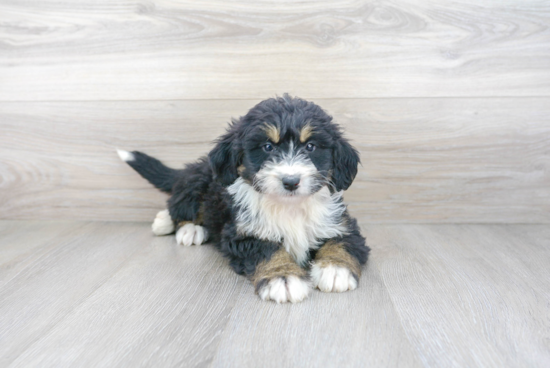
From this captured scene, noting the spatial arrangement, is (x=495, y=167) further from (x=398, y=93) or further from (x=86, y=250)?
(x=86, y=250)

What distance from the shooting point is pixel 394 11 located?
2.76m

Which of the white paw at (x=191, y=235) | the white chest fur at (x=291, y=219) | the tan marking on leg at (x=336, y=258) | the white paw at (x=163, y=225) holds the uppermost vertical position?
the white chest fur at (x=291, y=219)

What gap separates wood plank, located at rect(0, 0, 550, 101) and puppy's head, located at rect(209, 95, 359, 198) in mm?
889

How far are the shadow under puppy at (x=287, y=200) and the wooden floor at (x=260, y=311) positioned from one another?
0.34 ft

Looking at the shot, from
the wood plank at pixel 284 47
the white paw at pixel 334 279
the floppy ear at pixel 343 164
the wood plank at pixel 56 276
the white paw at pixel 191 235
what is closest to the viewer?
the wood plank at pixel 56 276

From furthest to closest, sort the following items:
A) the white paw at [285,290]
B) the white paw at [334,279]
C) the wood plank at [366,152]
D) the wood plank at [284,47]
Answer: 1. the wood plank at [366,152]
2. the wood plank at [284,47]
3. the white paw at [334,279]
4. the white paw at [285,290]

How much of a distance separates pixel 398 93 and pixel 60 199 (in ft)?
8.45

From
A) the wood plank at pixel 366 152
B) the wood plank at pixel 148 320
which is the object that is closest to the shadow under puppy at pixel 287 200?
the wood plank at pixel 148 320

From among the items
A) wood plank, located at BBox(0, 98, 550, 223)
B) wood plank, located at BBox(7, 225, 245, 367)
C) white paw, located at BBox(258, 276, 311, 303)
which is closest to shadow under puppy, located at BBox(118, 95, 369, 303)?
white paw, located at BBox(258, 276, 311, 303)

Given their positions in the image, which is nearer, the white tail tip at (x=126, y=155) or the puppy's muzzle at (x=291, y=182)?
the puppy's muzzle at (x=291, y=182)

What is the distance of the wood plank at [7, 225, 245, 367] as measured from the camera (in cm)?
139

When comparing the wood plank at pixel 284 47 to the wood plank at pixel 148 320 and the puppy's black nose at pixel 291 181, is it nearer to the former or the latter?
the puppy's black nose at pixel 291 181

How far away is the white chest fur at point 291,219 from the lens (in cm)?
209

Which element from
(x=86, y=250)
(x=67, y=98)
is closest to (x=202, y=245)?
(x=86, y=250)
